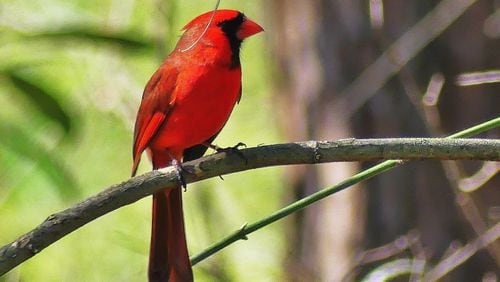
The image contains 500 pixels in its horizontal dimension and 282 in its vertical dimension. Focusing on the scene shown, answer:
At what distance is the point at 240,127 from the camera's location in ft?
18.9

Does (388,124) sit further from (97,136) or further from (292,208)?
(292,208)

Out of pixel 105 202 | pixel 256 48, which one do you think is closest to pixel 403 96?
pixel 105 202

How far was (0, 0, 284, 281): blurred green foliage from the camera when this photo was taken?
153 centimetres

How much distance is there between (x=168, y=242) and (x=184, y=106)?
36 centimetres

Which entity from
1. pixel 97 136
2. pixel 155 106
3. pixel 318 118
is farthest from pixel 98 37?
pixel 97 136

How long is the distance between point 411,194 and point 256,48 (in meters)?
2.79

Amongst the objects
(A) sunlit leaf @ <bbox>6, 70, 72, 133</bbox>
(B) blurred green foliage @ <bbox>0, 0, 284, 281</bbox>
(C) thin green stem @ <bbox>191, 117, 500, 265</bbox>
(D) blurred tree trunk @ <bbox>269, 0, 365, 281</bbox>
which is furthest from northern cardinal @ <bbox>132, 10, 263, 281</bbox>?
(D) blurred tree trunk @ <bbox>269, 0, 365, 281</bbox>

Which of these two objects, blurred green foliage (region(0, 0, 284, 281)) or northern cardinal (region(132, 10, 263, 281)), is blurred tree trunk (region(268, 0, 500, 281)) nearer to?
blurred green foliage (region(0, 0, 284, 281))

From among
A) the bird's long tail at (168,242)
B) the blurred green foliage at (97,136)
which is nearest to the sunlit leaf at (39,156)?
the blurred green foliage at (97,136)

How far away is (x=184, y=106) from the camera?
8.24ft

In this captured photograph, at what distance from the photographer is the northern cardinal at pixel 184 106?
243 centimetres

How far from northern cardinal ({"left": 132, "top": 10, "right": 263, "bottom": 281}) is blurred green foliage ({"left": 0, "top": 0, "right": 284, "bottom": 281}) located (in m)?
0.10

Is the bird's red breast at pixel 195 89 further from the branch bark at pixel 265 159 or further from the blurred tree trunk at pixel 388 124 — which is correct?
the blurred tree trunk at pixel 388 124

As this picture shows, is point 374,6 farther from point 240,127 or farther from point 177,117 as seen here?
point 240,127
